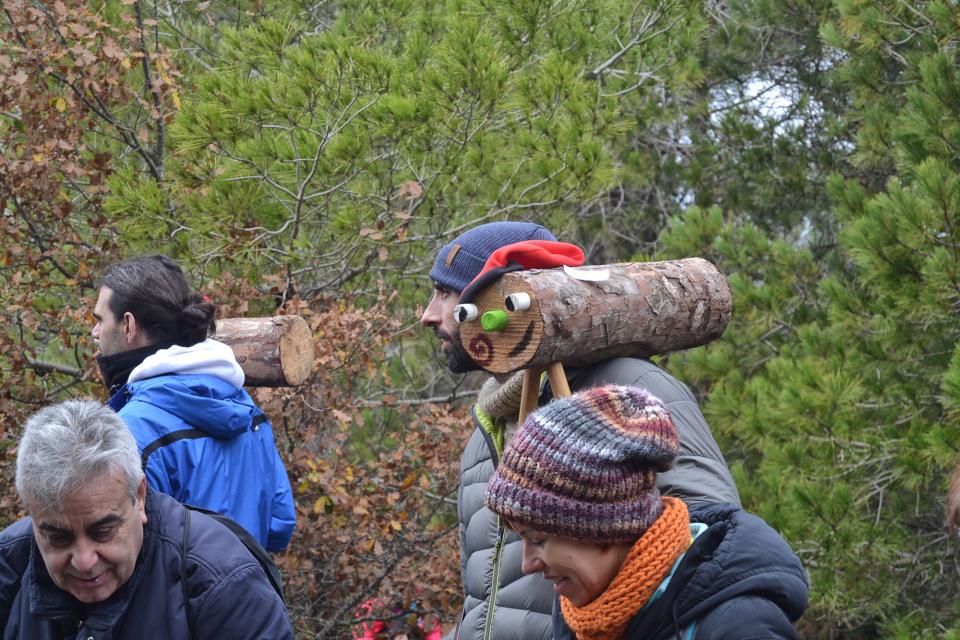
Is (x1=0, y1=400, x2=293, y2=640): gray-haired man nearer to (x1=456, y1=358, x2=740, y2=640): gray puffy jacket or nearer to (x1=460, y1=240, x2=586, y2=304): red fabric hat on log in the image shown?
(x1=456, y1=358, x2=740, y2=640): gray puffy jacket

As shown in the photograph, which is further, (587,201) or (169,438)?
(587,201)

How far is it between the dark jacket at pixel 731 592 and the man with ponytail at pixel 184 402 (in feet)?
4.80

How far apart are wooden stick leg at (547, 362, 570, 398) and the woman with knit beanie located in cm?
37

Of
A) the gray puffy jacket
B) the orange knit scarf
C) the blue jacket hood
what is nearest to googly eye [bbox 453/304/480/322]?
the gray puffy jacket

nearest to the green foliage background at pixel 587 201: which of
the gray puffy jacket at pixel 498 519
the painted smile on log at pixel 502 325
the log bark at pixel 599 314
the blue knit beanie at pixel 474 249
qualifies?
the blue knit beanie at pixel 474 249

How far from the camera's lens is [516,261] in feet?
8.61

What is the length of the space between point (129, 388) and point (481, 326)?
3.80 feet

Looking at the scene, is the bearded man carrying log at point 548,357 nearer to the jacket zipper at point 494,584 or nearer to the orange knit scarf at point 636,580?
the jacket zipper at point 494,584

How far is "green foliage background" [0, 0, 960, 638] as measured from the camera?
537 centimetres

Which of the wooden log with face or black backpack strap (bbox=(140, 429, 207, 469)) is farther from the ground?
the wooden log with face

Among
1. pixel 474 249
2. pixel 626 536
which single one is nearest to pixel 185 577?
pixel 626 536

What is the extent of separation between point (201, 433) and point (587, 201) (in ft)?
12.2

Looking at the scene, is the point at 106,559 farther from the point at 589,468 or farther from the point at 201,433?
the point at 589,468

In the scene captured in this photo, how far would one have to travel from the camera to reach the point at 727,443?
282 inches
